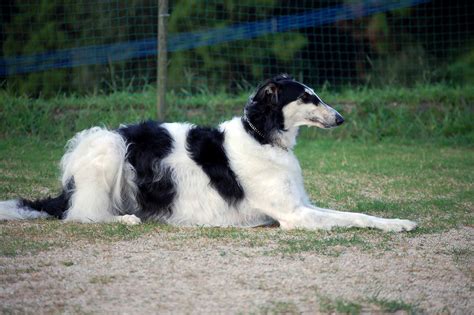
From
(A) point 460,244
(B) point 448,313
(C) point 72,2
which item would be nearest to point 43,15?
(C) point 72,2

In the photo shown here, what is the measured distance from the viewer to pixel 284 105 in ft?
19.2

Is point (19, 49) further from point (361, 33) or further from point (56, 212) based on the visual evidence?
point (56, 212)

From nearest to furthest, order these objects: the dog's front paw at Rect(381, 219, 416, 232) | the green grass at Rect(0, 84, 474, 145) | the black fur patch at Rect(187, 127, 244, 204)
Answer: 1. the dog's front paw at Rect(381, 219, 416, 232)
2. the black fur patch at Rect(187, 127, 244, 204)
3. the green grass at Rect(0, 84, 474, 145)

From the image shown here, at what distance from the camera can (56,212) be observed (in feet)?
19.6

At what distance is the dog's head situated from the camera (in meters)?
5.84

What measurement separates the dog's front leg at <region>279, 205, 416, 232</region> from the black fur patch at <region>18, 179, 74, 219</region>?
158 cm

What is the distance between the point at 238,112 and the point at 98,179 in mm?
4915

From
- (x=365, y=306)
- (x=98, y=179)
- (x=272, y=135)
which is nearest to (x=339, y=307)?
(x=365, y=306)

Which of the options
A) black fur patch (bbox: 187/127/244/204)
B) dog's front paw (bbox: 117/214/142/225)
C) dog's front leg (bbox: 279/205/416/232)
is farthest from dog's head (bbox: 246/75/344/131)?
dog's front paw (bbox: 117/214/142/225)

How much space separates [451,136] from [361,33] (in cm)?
242

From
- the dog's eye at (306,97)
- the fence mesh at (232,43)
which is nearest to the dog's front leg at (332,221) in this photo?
the dog's eye at (306,97)

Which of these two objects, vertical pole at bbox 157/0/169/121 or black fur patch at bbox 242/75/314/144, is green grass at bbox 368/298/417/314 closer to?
black fur patch at bbox 242/75/314/144

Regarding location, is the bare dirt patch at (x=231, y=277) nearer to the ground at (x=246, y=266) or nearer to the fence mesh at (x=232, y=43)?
the ground at (x=246, y=266)

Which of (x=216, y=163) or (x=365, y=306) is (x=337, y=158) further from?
(x=365, y=306)
